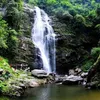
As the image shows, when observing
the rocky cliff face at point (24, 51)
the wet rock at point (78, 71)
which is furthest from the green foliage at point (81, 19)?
the wet rock at point (78, 71)

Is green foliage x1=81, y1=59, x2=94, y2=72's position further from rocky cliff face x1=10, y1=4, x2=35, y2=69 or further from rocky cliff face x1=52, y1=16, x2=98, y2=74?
rocky cliff face x1=10, y1=4, x2=35, y2=69

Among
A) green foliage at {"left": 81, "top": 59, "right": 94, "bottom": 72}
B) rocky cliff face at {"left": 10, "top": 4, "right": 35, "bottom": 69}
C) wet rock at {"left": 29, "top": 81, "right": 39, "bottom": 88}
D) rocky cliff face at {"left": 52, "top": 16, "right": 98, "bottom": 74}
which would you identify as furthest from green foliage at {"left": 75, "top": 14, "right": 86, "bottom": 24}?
wet rock at {"left": 29, "top": 81, "right": 39, "bottom": 88}

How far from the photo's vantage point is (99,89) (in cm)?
2162

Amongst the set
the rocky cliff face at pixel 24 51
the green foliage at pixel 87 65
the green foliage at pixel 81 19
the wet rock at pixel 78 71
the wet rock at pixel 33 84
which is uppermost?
the green foliage at pixel 81 19

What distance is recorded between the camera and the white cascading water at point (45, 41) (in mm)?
34775

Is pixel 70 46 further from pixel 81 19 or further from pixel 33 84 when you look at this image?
pixel 33 84

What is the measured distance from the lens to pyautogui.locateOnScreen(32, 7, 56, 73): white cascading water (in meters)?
34.8

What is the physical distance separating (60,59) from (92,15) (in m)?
9.29

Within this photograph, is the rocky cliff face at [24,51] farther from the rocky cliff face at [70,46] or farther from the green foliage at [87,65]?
the green foliage at [87,65]

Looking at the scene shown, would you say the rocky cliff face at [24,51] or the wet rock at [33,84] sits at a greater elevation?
the rocky cliff face at [24,51]

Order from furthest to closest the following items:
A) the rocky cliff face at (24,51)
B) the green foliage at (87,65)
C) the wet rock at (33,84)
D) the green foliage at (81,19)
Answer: the green foliage at (81,19) < the green foliage at (87,65) < the rocky cliff face at (24,51) < the wet rock at (33,84)

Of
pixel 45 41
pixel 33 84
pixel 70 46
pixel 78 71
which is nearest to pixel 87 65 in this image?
pixel 78 71

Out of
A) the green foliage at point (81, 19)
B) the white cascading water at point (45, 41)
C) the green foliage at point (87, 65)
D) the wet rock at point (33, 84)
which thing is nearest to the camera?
the wet rock at point (33, 84)

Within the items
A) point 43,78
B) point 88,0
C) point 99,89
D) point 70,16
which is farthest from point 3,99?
point 88,0
